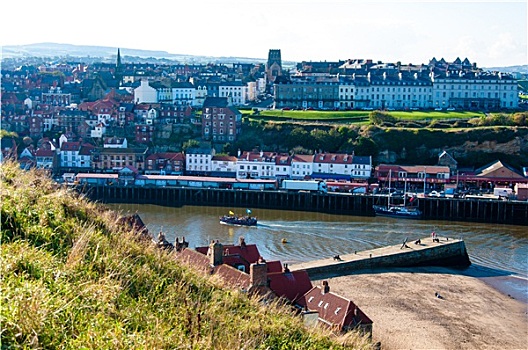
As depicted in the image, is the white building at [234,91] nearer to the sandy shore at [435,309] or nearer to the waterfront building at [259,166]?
the waterfront building at [259,166]

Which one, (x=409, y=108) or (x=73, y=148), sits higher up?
(x=409, y=108)

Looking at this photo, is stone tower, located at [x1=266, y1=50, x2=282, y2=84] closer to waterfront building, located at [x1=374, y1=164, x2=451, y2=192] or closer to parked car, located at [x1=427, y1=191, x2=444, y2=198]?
waterfront building, located at [x1=374, y1=164, x2=451, y2=192]

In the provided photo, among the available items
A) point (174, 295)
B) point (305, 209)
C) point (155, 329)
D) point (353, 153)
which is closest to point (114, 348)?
point (155, 329)

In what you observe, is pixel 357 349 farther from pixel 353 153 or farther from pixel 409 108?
pixel 409 108

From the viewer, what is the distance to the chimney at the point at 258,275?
12.9 metres

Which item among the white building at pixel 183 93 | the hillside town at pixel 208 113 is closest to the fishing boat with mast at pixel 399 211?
the hillside town at pixel 208 113

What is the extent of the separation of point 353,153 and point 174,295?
3898 centimetres

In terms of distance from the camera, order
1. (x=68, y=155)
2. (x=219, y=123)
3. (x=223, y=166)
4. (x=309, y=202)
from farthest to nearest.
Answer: (x=219, y=123) → (x=68, y=155) → (x=223, y=166) → (x=309, y=202)

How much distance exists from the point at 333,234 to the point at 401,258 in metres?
5.90

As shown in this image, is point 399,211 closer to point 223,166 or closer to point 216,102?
point 223,166

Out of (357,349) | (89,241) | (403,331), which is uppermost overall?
(89,241)

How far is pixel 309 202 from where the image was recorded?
3750 centimetres

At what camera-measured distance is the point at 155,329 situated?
4840 mm

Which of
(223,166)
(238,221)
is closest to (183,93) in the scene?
(223,166)
